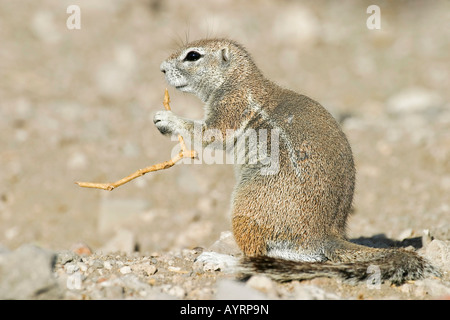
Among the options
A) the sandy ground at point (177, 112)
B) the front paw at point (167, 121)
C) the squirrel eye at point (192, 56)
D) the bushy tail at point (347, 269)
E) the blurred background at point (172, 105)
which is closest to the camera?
the bushy tail at point (347, 269)

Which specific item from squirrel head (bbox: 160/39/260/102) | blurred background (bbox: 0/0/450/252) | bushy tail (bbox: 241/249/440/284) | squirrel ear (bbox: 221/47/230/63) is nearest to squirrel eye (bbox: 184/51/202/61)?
squirrel head (bbox: 160/39/260/102)

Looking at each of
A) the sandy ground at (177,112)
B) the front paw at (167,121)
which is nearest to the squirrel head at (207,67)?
the sandy ground at (177,112)

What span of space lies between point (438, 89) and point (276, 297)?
7.64m

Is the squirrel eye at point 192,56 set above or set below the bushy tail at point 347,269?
above

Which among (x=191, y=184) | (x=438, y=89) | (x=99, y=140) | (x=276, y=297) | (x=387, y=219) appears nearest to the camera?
(x=276, y=297)

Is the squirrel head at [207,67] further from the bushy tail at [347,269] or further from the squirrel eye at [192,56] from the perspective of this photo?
the bushy tail at [347,269]

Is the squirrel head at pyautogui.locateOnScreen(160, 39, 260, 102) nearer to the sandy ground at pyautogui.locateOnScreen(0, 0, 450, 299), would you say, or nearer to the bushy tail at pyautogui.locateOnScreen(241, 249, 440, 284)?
the sandy ground at pyautogui.locateOnScreen(0, 0, 450, 299)

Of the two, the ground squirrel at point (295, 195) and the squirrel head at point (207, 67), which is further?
the squirrel head at point (207, 67)

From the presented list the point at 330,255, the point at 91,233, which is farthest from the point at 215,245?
the point at 91,233

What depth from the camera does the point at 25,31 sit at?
10281 mm

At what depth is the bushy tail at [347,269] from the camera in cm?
339

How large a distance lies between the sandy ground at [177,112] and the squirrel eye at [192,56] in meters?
0.20

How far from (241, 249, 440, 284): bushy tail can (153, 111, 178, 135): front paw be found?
1.17 m

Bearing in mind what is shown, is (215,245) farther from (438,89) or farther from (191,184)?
(438,89)
